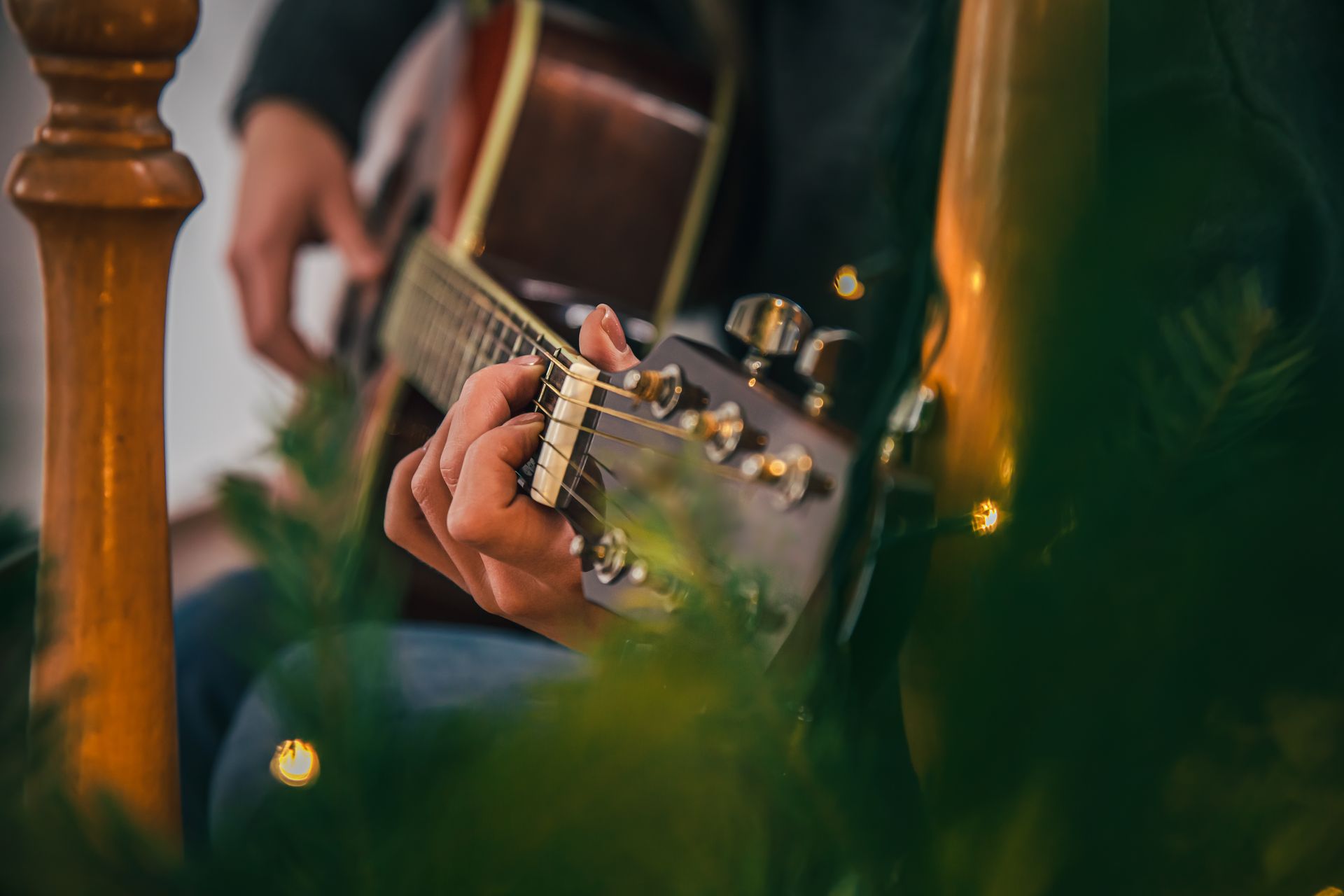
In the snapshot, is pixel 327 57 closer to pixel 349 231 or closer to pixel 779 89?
pixel 349 231

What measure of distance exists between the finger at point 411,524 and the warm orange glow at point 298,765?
4cm

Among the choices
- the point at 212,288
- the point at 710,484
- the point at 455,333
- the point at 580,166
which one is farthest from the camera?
the point at 212,288

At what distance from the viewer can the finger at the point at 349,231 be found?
2.62 feet

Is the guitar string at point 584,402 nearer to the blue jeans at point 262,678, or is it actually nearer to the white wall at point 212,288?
the blue jeans at point 262,678

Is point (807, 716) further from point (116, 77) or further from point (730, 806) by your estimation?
point (116, 77)

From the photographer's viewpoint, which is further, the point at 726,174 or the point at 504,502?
the point at 726,174

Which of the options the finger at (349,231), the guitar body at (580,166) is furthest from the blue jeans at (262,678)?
the finger at (349,231)

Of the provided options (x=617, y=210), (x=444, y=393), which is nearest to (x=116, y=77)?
(x=444, y=393)

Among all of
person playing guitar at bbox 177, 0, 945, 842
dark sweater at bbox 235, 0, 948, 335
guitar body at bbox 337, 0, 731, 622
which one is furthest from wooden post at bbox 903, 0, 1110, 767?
guitar body at bbox 337, 0, 731, 622

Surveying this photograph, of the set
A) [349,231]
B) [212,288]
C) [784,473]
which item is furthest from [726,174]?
[212,288]

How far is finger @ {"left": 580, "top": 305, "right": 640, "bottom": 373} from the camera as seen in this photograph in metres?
0.15

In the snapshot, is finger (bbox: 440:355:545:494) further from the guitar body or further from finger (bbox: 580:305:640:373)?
the guitar body

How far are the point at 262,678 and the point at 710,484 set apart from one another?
0.09 m

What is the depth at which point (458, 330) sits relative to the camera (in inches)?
8.5
